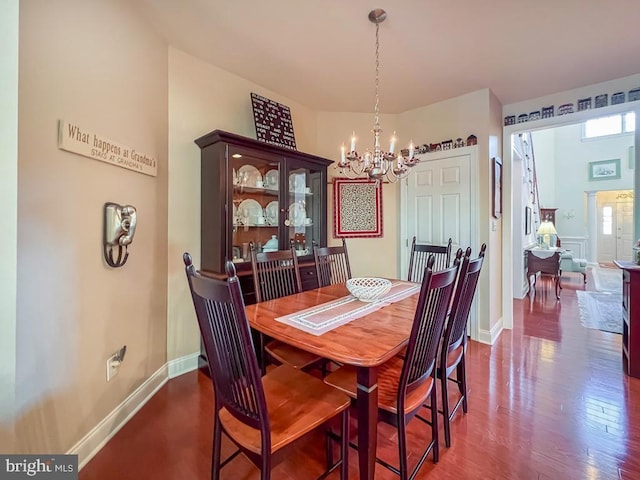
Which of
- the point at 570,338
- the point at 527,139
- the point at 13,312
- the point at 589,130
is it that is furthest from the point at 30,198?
the point at 589,130

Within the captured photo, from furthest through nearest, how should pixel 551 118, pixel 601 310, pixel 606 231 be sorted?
pixel 606 231, pixel 601 310, pixel 551 118

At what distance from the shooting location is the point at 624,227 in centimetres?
873

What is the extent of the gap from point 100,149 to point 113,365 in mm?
1236

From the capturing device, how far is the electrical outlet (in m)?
1.69

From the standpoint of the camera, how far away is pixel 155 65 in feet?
6.95

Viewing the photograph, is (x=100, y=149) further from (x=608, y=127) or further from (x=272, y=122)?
(x=608, y=127)

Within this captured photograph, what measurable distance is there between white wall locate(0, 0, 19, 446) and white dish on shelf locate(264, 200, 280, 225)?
71.9 inches

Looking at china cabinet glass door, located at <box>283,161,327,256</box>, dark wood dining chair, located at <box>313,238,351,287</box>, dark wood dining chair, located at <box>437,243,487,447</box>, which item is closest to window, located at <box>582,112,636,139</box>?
china cabinet glass door, located at <box>283,161,327,256</box>

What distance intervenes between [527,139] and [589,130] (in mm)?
4217

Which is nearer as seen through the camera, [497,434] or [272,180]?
[497,434]

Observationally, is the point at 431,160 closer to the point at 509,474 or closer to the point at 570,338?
the point at 570,338

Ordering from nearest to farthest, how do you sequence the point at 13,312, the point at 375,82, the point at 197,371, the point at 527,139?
the point at 13,312 → the point at 197,371 → the point at 375,82 → the point at 527,139

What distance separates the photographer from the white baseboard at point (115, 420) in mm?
1496

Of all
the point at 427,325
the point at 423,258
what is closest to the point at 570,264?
the point at 423,258
